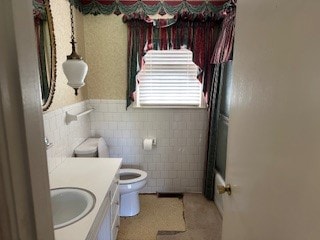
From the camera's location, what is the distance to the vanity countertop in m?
1.07

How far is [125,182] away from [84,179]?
726mm

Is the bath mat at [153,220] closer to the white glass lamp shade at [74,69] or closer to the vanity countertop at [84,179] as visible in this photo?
the vanity countertop at [84,179]

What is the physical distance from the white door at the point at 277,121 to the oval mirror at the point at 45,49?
1.36m

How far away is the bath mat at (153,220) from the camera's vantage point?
2174 mm

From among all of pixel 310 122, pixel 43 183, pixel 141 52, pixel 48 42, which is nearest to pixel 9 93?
pixel 43 183

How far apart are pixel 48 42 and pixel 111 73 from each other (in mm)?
973

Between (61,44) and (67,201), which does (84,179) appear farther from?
(61,44)

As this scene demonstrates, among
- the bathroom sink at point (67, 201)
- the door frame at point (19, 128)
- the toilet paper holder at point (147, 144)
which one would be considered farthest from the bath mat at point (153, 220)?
the door frame at point (19, 128)

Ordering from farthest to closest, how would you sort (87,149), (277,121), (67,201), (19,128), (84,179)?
(87,149) < (84,179) < (67,201) < (277,121) < (19,128)

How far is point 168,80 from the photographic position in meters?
2.71

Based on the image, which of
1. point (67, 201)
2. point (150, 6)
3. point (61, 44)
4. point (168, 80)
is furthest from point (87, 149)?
point (150, 6)

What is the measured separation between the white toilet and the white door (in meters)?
1.46

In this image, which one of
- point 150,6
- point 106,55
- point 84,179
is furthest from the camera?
point 106,55

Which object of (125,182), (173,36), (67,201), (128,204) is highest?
(173,36)
